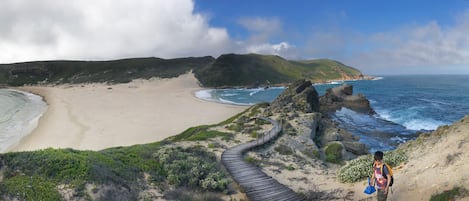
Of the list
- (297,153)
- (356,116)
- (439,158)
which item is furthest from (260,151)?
(356,116)

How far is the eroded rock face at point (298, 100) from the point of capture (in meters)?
42.0

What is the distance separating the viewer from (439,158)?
493 inches

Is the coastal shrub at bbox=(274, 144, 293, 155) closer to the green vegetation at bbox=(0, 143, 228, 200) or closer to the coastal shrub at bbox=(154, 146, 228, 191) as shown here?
the coastal shrub at bbox=(154, 146, 228, 191)

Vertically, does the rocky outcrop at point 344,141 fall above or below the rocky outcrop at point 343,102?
below

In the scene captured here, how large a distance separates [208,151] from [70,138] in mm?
21248

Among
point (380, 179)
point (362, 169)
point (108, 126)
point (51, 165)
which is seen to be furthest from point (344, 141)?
point (108, 126)

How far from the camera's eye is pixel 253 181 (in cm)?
1461

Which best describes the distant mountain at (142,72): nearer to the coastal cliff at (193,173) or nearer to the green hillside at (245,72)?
the green hillside at (245,72)

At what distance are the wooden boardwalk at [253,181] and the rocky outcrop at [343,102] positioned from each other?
135 feet

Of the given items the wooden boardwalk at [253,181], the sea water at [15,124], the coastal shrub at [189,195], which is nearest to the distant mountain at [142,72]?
the sea water at [15,124]

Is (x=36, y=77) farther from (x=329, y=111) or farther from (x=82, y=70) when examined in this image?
(x=329, y=111)

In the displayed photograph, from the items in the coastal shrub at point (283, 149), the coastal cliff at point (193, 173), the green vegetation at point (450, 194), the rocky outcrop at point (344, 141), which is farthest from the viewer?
the rocky outcrop at point (344, 141)

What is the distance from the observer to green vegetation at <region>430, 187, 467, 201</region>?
9.99 m

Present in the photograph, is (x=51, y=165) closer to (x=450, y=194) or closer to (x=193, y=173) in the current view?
(x=193, y=173)
